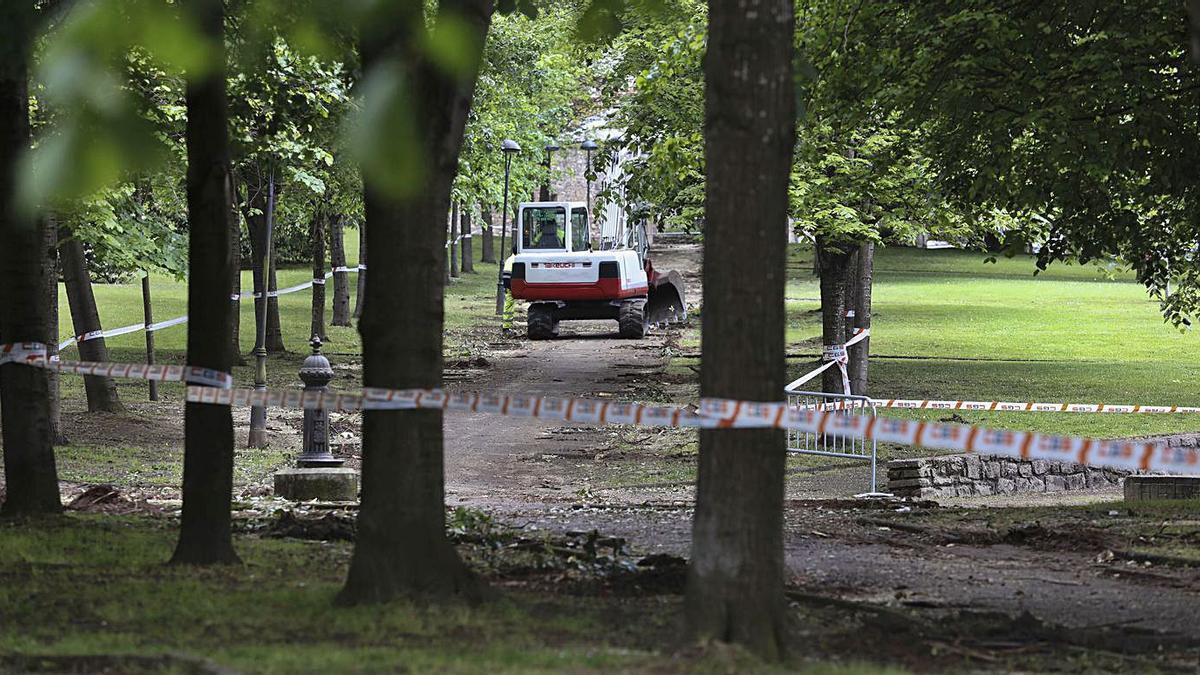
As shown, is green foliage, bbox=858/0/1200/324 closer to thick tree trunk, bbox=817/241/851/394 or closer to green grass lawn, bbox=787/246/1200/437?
green grass lawn, bbox=787/246/1200/437

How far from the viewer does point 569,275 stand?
35.8 m

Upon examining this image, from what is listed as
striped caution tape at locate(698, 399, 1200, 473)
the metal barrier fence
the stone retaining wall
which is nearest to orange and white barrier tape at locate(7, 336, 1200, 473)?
striped caution tape at locate(698, 399, 1200, 473)

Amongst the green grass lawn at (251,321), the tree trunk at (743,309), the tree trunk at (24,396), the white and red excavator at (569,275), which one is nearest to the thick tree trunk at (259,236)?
the green grass lawn at (251,321)

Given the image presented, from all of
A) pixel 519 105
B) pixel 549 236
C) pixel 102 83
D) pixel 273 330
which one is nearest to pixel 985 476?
pixel 102 83

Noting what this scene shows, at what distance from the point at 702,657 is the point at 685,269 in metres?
50.5

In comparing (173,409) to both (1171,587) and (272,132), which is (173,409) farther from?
(1171,587)

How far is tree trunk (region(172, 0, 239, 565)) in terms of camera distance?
8.88 m

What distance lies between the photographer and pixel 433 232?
7691mm

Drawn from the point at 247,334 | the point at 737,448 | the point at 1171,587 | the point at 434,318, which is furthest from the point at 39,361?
the point at 247,334

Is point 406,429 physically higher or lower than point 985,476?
higher

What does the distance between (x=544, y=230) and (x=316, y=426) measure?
23677mm

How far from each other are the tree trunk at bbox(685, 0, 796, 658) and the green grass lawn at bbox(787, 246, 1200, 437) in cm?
1632

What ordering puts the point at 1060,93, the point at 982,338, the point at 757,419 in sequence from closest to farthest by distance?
the point at 757,419
the point at 1060,93
the point at 982,338

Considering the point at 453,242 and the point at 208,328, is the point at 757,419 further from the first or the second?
the point at 453,242
